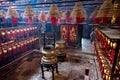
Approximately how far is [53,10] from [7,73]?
18.6ft

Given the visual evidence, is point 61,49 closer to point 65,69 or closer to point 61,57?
point 61,57

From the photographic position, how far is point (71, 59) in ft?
34.1

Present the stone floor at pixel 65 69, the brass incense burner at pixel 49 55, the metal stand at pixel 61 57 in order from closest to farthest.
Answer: the brass incense burner at pixel 49 55
the stone floor at pixel 65 69
the metal stand at pixel 61 57

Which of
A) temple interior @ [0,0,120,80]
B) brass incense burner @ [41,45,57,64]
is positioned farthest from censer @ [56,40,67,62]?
brass incense burner @ [41,45,57,64]

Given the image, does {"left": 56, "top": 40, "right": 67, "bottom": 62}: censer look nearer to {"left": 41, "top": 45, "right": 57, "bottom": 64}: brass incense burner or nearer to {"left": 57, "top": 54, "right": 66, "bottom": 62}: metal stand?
{"left": 57, "top": 54, "right": 66, "bottom": 62}: metal stand

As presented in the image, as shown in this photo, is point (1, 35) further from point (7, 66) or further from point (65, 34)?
point (65, 34)

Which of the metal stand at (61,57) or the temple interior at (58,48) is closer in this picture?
the temple interior at (58,48)

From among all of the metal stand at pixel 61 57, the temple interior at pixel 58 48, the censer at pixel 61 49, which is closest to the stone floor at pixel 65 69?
the temple interior at pixel 58 48

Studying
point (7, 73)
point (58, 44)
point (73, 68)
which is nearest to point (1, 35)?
point (7, 73)

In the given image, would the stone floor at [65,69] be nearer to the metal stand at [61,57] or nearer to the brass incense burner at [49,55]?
the metal stand at [61,57]

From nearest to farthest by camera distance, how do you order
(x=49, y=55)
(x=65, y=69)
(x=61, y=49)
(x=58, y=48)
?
(x=49, y=55), (x=65, y=69), (x=58, y=48), (x=61, y=49)

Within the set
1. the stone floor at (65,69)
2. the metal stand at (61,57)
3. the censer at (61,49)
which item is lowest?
the stone floor at (65,69)

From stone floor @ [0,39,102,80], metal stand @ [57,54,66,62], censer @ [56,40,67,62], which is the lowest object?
stone floor @ [0,39,102,80]

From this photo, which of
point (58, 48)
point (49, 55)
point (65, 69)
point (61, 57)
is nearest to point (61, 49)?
point (58, 48)
